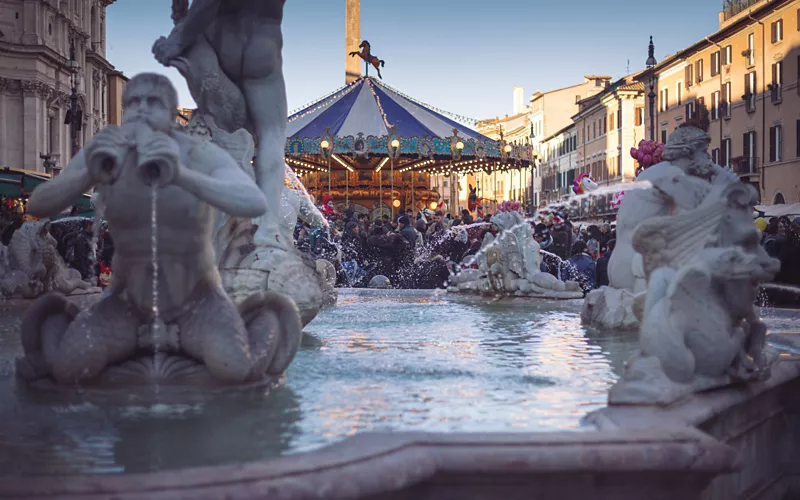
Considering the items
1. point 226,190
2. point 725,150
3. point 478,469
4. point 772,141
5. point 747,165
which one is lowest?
point 478,469

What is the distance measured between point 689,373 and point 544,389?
0.75 meters

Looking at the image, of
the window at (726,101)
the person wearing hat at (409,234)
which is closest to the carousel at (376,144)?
the person wearing hat at (409,234)

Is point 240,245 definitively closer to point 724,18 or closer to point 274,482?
point 274,482

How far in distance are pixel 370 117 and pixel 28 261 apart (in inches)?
704

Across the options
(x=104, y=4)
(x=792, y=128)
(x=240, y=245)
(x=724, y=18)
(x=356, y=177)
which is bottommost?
(x=240, y=245)

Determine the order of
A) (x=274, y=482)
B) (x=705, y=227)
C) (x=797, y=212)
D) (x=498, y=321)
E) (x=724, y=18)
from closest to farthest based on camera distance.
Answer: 1. (x=274, y=482)
2. (x=705, y=227)
3. (x=498, y=321)
4. (x=797, y=212)
5. (x=724, y=18)

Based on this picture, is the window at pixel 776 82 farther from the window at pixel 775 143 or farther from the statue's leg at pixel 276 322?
the statue's leg at pixel 276 322

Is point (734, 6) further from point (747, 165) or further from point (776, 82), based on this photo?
point (747, 165)

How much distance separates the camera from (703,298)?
3982mm

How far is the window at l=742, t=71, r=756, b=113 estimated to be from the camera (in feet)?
167

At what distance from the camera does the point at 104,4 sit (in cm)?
8494

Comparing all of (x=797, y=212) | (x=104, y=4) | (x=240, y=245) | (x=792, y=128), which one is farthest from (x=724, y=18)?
(x=240, y=245)

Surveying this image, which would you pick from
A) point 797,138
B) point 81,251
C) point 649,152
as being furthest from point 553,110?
point 649,152

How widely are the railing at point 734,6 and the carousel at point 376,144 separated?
27.1 meters
